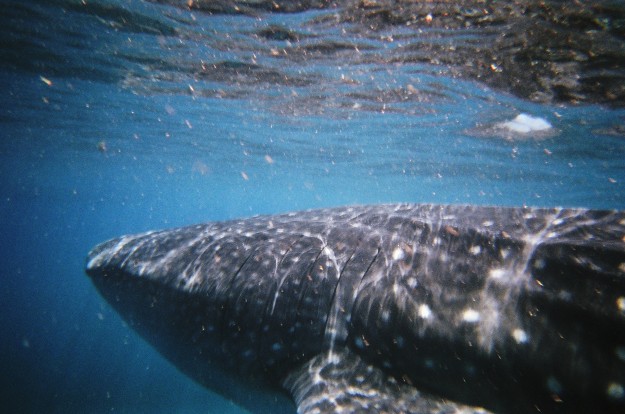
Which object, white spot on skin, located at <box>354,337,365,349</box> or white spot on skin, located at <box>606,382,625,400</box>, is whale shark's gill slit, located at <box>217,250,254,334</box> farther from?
white spot on skin, located at <box>606,382,625,400</box>

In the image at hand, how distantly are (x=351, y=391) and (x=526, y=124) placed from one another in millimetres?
15774

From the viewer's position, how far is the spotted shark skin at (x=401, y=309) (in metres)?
2.22

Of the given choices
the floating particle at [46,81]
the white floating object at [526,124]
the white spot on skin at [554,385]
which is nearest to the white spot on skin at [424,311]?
the white spot on skin at [554,385]

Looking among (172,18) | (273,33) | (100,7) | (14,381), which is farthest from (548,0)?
(14,381)

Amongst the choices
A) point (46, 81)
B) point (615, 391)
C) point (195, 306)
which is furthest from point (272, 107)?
point (615, 391)

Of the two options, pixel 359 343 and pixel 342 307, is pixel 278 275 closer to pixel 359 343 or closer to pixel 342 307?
pixel 342 307

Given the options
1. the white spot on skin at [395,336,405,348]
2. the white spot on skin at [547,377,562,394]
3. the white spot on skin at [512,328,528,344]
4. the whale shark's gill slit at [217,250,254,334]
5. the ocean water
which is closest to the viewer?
the white spot on skin at [547,377,562,394]

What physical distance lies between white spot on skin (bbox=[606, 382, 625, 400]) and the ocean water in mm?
8292

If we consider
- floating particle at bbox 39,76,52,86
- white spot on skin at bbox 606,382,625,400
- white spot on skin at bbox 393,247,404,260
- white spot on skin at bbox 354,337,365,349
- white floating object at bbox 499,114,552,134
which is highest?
floating particle at bbox 39,76,52,86

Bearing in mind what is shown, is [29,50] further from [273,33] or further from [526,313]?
[526,313]

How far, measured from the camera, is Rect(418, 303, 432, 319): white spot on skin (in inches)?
108

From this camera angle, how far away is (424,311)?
9.07 feet

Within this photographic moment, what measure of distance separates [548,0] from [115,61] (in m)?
13.1

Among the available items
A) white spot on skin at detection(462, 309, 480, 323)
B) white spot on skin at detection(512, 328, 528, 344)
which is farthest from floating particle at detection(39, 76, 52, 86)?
white spot on skin at detection(512, 328, 528, 344)
